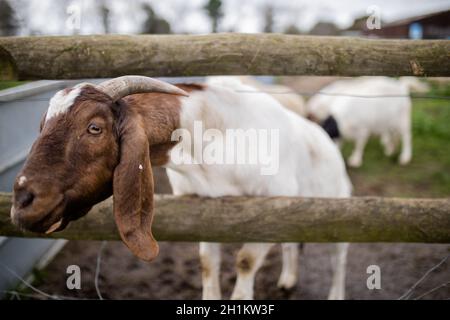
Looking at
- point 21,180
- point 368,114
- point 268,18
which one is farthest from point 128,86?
point 268,18

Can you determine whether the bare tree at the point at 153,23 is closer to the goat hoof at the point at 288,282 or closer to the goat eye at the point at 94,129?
the goat hoof at the point at 288,282

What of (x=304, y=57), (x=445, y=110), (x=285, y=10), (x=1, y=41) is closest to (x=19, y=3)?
(x=1, y=41)

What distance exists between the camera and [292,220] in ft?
6.75

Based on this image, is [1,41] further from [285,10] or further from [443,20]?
[443,20]

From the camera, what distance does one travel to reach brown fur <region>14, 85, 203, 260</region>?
1.31 metres

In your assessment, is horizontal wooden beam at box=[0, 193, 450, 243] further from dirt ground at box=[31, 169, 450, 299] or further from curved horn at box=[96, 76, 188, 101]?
dirt ground at box=[31, 169, 450, 299]

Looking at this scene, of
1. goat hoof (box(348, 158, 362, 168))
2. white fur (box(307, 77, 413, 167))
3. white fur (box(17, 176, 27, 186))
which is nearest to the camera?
white fur (box(17, 176, 27, 186))

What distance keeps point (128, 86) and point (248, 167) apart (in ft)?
3.02

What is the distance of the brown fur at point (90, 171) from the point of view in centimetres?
131

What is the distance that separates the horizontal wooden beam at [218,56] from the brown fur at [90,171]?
497 millimetres

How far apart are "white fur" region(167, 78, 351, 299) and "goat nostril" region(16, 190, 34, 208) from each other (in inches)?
31.3

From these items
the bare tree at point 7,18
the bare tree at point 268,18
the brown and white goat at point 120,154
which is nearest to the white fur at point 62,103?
the brown and white goat at point 120,154

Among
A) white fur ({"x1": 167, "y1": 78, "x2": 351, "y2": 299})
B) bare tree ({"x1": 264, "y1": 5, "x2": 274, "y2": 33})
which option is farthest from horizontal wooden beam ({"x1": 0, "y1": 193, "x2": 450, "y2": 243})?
bare tree ({"x1": 264, "y1": 5, "x2": 274, "y2": 33})

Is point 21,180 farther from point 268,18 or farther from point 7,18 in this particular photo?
point 268,18
